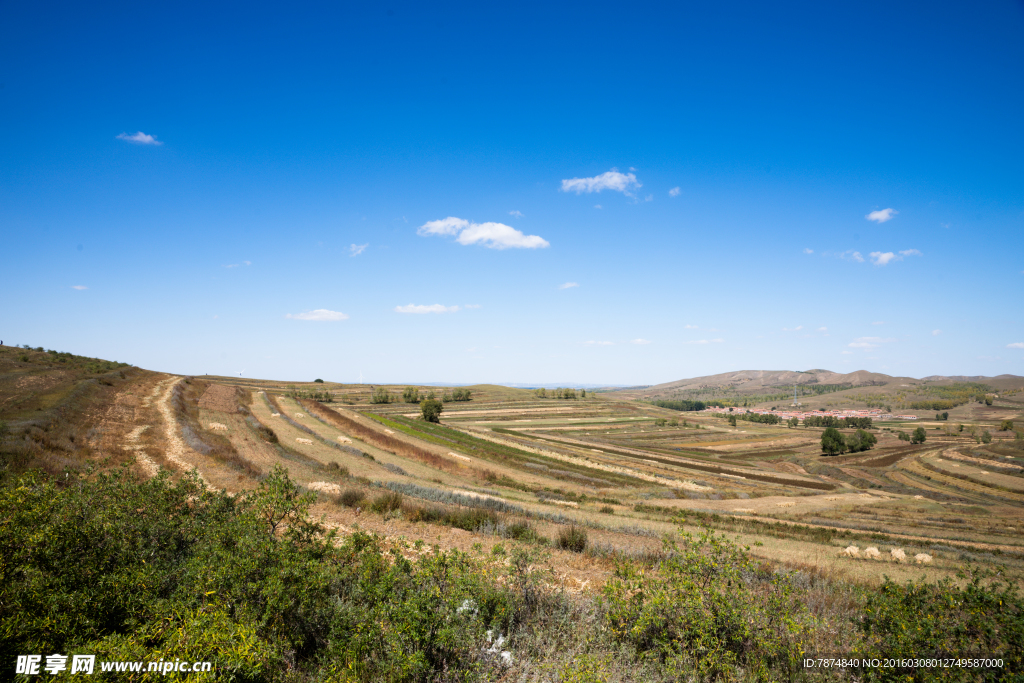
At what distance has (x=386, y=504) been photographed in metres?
19.6

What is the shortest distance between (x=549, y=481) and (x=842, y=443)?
321 feet

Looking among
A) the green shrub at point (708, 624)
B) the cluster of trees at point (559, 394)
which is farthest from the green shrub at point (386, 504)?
the cluster of trees at point (559, 394)

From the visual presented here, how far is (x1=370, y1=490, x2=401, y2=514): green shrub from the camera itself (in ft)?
62.5

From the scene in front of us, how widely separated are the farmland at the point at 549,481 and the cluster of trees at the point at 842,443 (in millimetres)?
3885

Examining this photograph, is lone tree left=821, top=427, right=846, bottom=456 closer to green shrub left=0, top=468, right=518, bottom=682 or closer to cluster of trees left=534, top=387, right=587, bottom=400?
cluster of trees left=534, top=387, right=587, bottom=400

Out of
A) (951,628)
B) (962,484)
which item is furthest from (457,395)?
(951,628)

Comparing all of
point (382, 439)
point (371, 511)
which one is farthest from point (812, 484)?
point (371, 511)

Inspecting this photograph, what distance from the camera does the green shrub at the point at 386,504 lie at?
1906 centimetres

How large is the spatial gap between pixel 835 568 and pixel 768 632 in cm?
1646

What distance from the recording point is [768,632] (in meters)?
6.67

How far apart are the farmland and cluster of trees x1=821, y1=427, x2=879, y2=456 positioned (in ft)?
12.7

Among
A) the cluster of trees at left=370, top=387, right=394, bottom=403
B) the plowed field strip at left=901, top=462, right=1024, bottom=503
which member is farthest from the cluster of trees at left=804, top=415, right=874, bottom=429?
the cluster of trees at left=370, top=387, right=394, bottom=403

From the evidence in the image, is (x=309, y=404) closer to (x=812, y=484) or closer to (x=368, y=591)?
(x=368, y=591)

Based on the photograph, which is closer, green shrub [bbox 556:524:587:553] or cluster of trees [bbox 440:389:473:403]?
green shrub [bbox 556:524:587:553]
